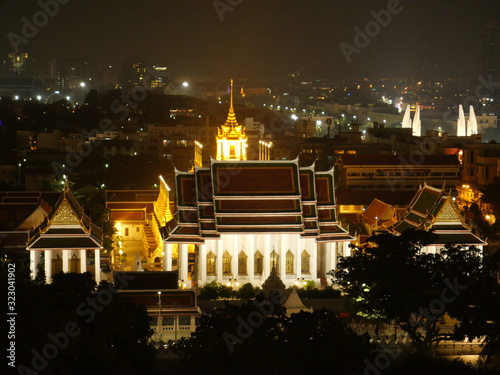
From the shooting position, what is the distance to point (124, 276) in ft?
103

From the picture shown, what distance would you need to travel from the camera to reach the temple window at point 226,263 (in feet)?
121

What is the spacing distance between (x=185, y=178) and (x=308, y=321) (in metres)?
14.3

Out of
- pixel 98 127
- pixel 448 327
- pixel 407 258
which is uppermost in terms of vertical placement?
pixel 98 127

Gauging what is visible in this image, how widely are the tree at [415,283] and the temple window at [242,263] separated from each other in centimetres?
788

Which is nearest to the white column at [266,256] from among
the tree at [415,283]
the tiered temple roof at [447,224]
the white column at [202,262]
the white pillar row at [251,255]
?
the white pillar row at [251,255]

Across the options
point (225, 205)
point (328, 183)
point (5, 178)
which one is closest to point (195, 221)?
point (225, 205)

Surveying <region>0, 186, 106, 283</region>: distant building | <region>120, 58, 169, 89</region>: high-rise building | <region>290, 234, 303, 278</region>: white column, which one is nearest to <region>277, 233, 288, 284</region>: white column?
<region>290, 234, 303, 278</region>: white column

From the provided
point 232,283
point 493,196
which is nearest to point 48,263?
point 232,283

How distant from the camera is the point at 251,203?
121 ft

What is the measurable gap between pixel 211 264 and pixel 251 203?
2.39 meters

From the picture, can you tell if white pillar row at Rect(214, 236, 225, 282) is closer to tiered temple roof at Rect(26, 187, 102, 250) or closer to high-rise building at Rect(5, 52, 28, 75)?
tiered temple roof at Rect(26, 187, 102, 250)

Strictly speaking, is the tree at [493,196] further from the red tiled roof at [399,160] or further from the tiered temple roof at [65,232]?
the tiered temple roof at [65,232]

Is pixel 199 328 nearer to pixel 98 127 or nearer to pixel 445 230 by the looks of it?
pixel 445 230

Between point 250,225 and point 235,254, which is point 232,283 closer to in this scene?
point 235,254
